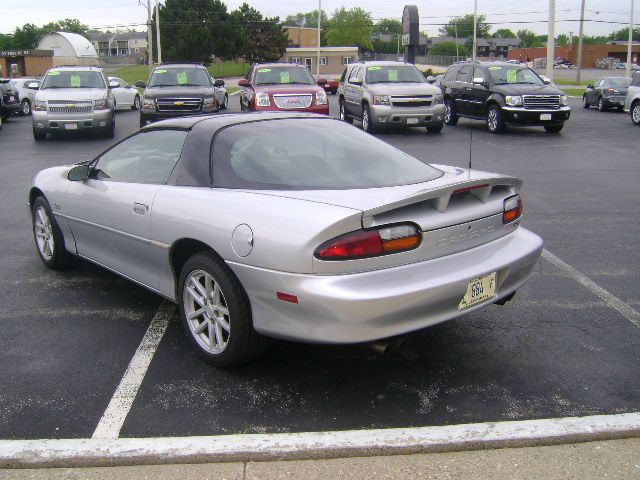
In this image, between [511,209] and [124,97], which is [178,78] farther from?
[511,209]

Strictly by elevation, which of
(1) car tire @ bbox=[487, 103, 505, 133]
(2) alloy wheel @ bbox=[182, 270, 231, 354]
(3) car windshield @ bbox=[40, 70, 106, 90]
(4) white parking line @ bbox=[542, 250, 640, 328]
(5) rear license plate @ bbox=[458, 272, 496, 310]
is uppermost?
(3) car windshield @ bbox=[40, 70, 106, 90]

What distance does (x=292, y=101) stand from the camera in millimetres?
16812

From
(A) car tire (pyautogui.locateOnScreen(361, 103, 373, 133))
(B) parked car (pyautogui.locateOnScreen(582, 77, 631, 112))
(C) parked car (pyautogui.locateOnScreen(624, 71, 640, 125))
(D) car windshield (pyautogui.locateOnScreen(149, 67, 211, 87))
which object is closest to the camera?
(A) car tire (pyautogui.locateOnScreen(361, 103, 373, 133))

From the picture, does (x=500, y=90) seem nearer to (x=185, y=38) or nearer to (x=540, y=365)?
(x=540, y=365)

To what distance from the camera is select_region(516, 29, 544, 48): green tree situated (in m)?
160

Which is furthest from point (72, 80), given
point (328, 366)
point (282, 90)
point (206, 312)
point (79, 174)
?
point (328, 366)

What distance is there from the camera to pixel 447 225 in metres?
3.74

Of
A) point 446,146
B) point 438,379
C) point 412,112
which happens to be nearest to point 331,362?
point 438,379

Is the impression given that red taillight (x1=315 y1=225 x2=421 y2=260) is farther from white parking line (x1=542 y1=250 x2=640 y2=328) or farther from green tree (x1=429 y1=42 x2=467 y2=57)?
green tree (x1=429 y1=42 x2=467 y2=57)

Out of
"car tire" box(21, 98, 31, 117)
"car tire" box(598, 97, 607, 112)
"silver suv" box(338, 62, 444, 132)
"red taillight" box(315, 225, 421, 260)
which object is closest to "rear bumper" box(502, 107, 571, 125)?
"silver suv" box(338, 62, 444, 132)

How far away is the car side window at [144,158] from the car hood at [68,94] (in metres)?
12.9

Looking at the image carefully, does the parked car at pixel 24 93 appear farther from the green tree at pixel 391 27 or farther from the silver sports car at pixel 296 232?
the green tree at pixel 391 27

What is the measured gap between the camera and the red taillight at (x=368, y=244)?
11.3 ft

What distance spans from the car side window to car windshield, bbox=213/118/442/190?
454 mm
